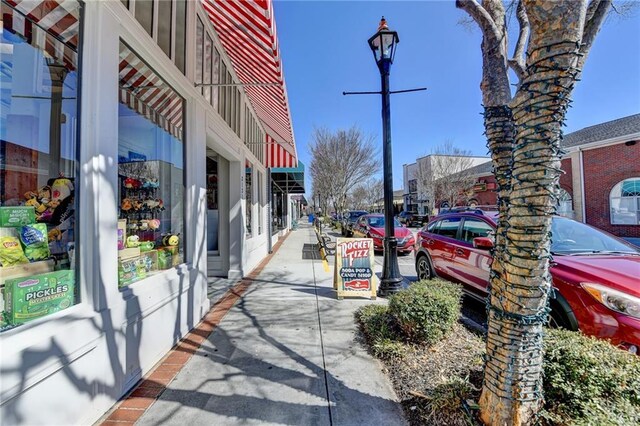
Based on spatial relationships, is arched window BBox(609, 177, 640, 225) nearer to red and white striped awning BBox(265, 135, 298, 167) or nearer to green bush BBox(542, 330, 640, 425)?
red and white striped awning BBox(265, 135, 298, 167)

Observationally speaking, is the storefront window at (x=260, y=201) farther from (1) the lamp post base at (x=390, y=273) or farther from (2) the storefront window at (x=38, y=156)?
(2) the storefront window at (x=38, y=156)

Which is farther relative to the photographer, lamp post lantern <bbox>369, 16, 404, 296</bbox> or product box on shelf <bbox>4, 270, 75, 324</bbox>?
lamp post lantern <bbox>369, 16, 404, 296</bbox>

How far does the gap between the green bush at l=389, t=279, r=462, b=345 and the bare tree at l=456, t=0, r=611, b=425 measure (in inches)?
51.8

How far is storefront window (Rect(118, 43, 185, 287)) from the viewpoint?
10.3 feet

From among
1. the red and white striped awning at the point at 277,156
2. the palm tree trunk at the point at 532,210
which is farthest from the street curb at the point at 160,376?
the red and white striped awning at the point at 277,156

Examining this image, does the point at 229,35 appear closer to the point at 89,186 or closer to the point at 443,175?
the point at 89,186

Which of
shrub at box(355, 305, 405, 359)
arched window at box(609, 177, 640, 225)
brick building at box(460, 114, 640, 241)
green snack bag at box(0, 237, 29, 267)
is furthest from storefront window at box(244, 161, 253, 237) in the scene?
arched window at box(609, 177, 640, 225)

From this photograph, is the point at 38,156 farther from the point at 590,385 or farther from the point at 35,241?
the point at 590,385

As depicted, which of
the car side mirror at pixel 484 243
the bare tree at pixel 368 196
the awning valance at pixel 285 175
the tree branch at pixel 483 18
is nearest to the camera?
the tree branch at pixel 483 18

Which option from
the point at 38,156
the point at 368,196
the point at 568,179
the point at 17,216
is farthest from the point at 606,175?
the point at 368,196

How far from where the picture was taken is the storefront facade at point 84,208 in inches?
79.9

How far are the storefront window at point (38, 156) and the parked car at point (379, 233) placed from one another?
29.3ft

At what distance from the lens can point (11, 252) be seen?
210cm

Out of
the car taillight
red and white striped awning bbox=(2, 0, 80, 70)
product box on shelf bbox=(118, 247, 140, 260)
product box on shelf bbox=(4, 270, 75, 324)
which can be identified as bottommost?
the car taillight
